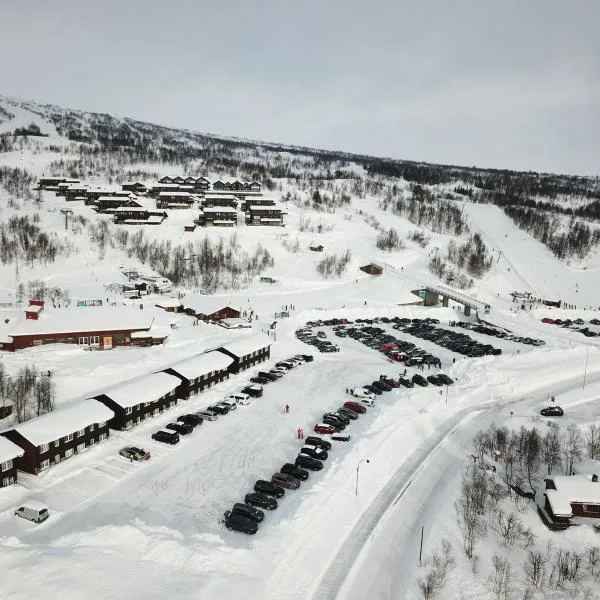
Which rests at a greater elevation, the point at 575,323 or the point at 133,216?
the point at 133,216


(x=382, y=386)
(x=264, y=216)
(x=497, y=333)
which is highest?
(x=264, y=216)

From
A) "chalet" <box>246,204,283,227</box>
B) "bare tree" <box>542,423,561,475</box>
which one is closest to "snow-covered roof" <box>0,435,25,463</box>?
"bare tree" <box>542,423,561,475</box>

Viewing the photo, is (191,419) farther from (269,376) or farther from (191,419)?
(269,376)

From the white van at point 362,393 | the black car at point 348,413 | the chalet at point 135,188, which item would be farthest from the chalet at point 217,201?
the black car at point 348,413

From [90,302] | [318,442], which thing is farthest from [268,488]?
[90,302]

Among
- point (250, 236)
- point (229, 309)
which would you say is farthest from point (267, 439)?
point (250, 236)

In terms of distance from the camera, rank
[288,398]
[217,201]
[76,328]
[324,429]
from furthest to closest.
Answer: [217,201] < [76,328] < [288,398] < [324,429]

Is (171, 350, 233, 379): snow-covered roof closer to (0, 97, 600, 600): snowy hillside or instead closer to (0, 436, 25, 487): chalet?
(0, 97, 600, 600): snowy hillside

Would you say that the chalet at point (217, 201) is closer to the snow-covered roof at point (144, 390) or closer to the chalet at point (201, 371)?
the chalet at point (201, 371)

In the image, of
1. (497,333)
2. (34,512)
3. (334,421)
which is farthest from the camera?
(497,333)
